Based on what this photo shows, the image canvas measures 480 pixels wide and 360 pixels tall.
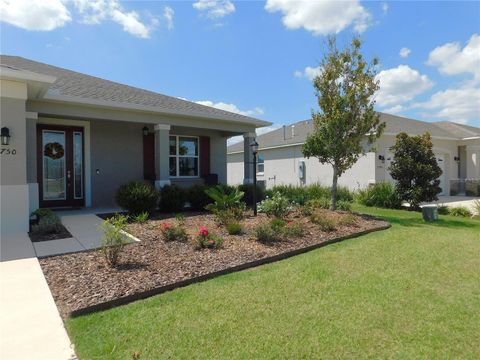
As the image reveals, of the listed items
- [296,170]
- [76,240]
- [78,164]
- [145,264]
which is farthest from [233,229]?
[296,170]

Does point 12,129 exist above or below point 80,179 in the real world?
above

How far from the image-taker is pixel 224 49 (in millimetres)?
13172

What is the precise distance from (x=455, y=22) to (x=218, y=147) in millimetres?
9973

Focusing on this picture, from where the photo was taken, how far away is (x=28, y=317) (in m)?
3.34

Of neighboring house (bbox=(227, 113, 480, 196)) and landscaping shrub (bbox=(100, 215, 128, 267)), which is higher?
neighboring house (bbox=(227, 113, 480, 196))

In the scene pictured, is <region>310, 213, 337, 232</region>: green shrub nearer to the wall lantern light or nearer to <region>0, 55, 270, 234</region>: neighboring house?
<region>0, 55, 270, 234</region>: neighboring house

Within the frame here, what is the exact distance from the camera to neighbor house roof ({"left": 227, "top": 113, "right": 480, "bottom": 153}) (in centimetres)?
1869

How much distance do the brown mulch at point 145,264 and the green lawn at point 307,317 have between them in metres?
0.31

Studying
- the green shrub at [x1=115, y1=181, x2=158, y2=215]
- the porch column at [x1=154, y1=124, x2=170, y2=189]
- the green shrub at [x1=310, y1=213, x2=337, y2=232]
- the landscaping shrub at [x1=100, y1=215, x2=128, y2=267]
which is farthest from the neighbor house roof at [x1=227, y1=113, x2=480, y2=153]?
the landscaping shrub at [x1=100, y1=215, x2=128, y2=267]

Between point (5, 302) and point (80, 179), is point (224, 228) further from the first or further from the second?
point (80, 179)

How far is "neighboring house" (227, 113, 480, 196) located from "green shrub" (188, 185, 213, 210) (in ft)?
30.0

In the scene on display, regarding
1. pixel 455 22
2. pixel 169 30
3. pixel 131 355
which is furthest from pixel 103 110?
pixel 455 22

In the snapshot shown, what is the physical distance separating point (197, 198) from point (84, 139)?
4.38 m

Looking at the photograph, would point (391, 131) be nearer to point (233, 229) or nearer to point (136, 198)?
point (233, 229)
